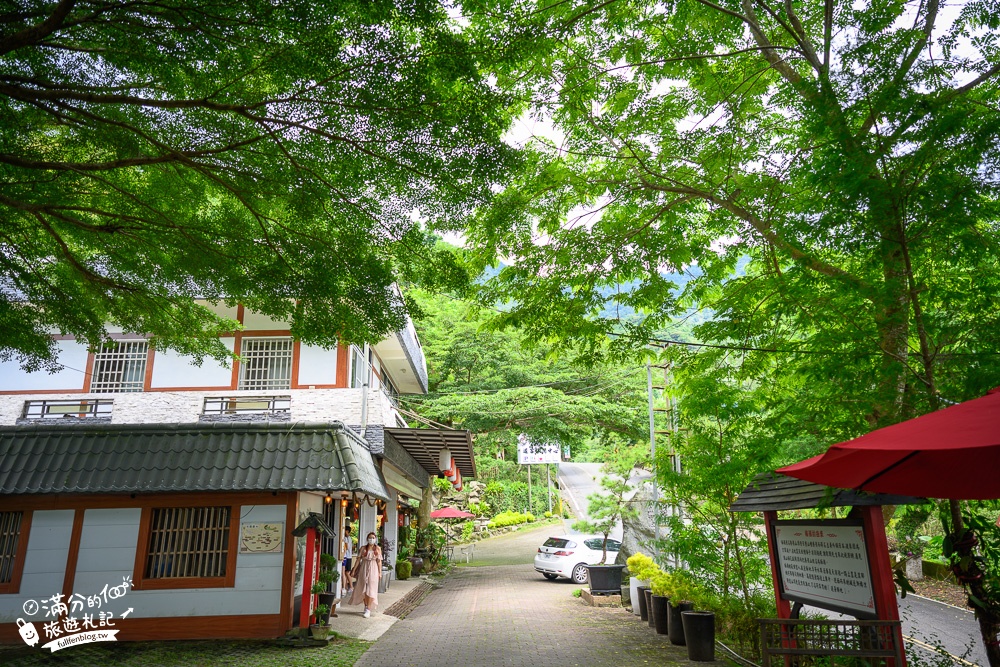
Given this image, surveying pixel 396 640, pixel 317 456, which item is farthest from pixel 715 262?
pixel 396 640

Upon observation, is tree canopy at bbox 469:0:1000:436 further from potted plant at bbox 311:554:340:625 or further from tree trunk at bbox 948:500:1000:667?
potted plant at bbox 311:554:340:625

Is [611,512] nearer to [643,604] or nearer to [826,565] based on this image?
[643,604]

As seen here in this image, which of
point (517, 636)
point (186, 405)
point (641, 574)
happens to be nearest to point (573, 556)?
point (641, 574)

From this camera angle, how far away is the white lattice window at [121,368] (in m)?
14.8

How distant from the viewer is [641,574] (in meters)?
11.7

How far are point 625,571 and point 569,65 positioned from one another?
519 inches

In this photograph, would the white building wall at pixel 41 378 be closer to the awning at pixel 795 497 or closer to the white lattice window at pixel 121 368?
the white lattice window at pixel 121 368

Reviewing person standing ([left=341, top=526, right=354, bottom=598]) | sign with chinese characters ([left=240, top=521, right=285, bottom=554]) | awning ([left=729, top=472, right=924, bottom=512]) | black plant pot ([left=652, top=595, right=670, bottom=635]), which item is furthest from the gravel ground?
sign with chinese characters ([left=240, top=521, right=285, bottom=554])

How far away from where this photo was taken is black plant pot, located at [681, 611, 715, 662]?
28.8 ft

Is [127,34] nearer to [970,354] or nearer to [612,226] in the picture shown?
[612,226]

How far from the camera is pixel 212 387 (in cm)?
1456

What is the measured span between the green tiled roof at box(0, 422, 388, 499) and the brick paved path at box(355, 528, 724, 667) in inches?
108

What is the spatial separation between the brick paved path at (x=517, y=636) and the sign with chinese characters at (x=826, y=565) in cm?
245

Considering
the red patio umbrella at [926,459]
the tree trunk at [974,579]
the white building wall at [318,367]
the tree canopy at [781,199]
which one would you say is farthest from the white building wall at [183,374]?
the tree trunk at [974,579]
